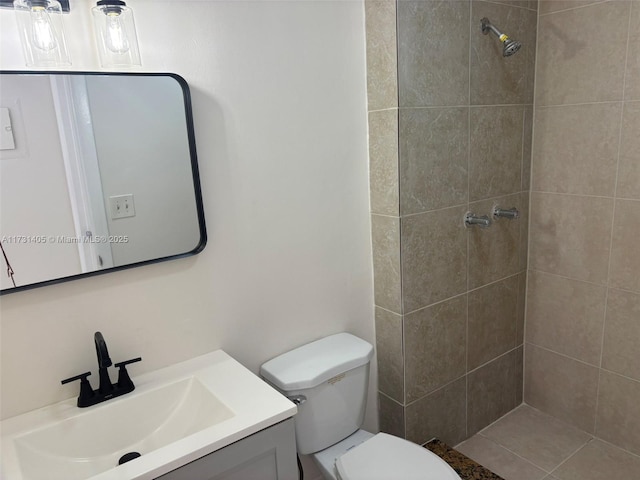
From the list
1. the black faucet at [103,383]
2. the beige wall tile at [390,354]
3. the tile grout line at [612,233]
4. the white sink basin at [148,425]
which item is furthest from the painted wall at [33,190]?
the tile grout line at [612,233]

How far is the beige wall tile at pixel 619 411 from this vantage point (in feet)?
6.86

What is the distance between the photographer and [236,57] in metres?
1.53

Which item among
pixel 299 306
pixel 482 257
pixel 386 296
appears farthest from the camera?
pixel 482 257

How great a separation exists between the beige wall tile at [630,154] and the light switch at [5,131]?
2121mm

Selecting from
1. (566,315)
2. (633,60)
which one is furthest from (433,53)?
(566,315)

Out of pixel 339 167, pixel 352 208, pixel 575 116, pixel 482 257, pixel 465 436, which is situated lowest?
pixel 465 436

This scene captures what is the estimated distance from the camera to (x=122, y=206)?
1386 mm

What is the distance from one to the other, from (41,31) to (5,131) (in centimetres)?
26

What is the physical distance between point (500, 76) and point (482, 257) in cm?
78

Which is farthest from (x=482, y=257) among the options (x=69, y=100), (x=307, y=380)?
(x=69, y=100)

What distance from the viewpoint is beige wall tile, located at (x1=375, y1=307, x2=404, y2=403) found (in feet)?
6.38

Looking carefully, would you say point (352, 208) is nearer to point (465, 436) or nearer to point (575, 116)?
point (575, 116)

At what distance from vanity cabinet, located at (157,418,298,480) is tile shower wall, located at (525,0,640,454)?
1573 mm

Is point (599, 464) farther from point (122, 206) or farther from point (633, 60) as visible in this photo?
point (122, 206)
